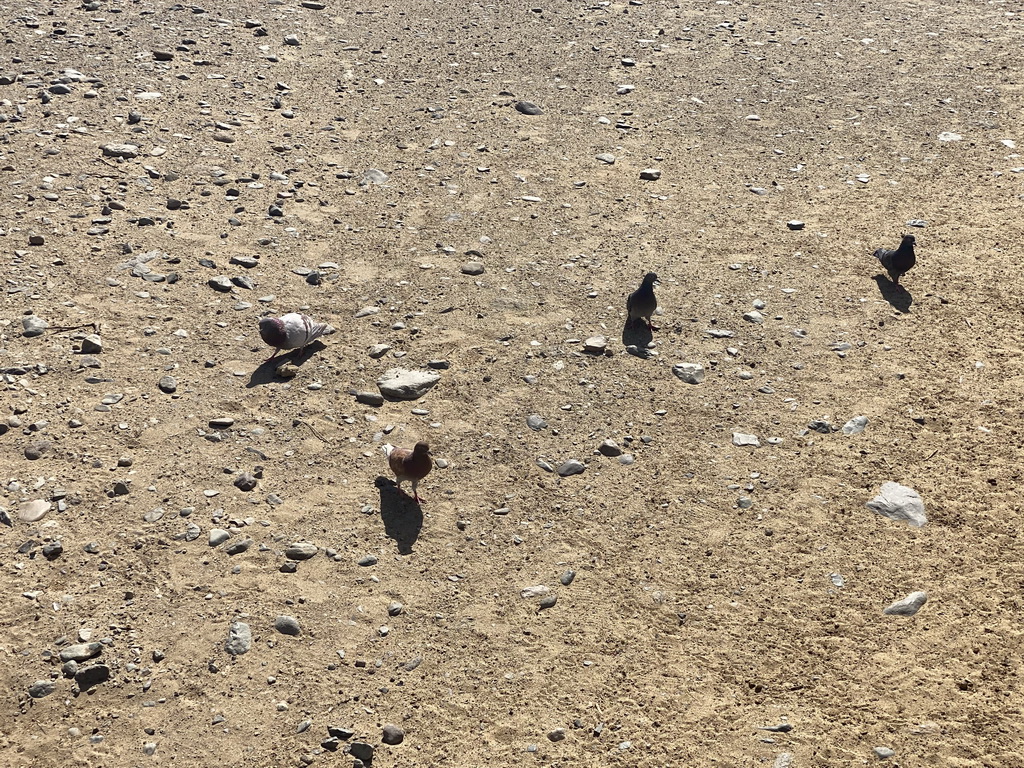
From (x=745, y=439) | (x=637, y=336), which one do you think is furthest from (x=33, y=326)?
(x=745, y=439)

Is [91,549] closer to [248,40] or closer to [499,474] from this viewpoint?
[499,474]

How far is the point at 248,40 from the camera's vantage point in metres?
11.6

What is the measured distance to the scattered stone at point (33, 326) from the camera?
656 centimetres

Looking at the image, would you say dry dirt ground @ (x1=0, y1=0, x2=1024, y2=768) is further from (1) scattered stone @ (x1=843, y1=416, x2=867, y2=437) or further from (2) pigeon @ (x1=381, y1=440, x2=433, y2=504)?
(2) pigeon @ (x1=381, y1=440, x2=433, y2=504)

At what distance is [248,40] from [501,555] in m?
9.07

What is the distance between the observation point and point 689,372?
22.1 ft

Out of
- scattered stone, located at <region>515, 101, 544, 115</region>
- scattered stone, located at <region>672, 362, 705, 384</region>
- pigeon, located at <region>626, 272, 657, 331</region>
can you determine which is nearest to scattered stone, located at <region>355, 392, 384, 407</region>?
pigeon, located at <region>626, 272, 657, 331</region>

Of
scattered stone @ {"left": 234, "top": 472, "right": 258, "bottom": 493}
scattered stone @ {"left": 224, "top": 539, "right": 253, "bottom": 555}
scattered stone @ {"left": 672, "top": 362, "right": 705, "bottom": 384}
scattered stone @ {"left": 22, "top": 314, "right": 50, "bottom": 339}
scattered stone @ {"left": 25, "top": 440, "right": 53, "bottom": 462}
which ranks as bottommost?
scattered stone @ {"left": 224, "top": 539, "right": 253, "bottom": 555}

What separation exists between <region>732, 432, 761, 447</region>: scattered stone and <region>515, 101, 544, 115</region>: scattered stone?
18.9ft

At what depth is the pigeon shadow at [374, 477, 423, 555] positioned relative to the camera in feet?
17.4

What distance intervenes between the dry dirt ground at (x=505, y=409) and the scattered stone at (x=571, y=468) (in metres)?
0.05

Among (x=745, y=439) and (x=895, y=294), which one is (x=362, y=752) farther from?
(x=895, y=294)

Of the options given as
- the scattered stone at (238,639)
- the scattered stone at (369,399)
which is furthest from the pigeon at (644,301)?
the scattered stone at (238,639)

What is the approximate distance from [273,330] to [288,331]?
0.37ft
